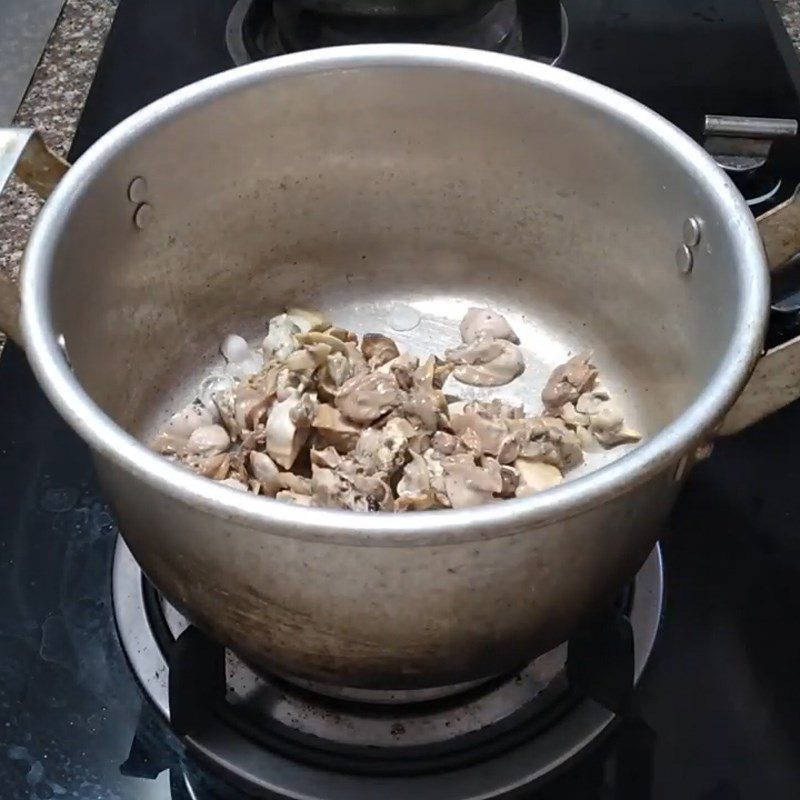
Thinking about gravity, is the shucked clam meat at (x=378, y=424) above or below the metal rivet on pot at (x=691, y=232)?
below

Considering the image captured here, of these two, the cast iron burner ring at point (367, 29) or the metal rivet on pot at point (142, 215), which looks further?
the cast iron burner ring at point (367, 29)

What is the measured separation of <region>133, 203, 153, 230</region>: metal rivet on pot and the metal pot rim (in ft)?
0.19

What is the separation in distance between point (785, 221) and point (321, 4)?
50 cm

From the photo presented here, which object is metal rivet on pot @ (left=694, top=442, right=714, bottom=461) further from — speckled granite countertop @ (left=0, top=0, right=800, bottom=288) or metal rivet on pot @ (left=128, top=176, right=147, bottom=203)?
speckled granite countertop @ (left=0, top=0, right=800, bottom=288)

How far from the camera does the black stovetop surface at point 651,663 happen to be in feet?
1.86

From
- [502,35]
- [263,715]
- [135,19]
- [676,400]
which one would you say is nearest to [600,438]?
[676,400]

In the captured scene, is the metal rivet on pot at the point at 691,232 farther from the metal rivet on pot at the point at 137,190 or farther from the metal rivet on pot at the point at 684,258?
the metal rivet on pot at the point at 137,190

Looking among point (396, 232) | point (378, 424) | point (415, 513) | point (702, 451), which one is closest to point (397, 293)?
point (396, 232)

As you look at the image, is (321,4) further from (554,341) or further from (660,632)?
(660,632)

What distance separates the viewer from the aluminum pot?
0.42m

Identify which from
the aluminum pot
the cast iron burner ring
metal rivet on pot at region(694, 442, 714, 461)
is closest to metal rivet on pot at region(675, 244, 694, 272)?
the aluminum pot

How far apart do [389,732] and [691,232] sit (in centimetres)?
36

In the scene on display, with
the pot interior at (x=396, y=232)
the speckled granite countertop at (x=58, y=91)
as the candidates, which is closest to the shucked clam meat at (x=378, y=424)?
the pot interior at (x=396, y=232)

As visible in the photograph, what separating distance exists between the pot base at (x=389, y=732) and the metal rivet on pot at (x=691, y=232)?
27cm
